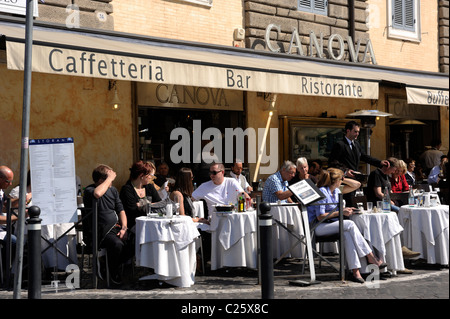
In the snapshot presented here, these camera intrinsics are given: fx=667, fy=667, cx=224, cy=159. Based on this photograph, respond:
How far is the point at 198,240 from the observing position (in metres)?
7.91

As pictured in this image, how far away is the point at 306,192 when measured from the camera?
7.27 metres

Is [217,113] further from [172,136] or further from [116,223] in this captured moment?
[116,223]

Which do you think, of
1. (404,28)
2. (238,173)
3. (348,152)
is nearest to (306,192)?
(348,152)

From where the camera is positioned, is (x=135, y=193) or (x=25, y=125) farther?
(x=135, y=193)

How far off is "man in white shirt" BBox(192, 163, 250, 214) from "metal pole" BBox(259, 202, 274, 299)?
2453 millimetres

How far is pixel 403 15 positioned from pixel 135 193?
459 inches

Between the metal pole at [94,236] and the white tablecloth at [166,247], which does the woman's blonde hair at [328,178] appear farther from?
the metal pole at [94,236]

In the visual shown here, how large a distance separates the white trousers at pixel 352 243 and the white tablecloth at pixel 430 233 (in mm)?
1237

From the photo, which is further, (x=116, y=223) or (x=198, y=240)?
(x=198, y=240)

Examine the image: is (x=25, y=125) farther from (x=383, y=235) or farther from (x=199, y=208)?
(x=383, y=235)

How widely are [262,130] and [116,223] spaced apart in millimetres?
6583

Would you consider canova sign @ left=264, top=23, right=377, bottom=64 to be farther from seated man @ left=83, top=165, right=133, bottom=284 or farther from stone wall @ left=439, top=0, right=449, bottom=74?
seated man @ left=83, top=165, right=133, bottom=284

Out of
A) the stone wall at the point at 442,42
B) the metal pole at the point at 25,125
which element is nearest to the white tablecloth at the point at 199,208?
the metal pole at the point at 25,125
